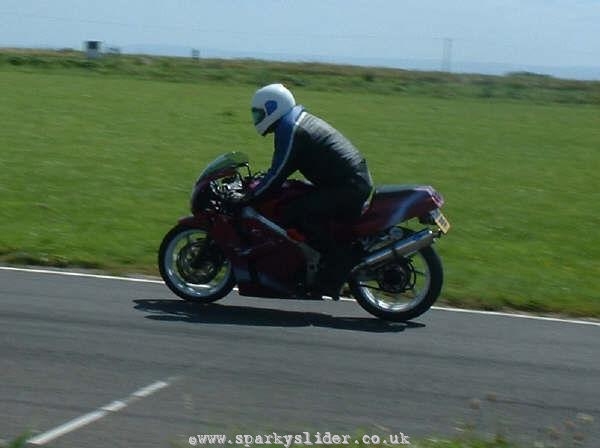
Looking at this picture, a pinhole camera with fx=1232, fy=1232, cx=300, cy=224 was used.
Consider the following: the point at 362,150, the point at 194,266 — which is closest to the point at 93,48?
the point at 362,150

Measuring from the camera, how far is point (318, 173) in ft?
32.1

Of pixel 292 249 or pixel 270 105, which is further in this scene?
pixel 292 249

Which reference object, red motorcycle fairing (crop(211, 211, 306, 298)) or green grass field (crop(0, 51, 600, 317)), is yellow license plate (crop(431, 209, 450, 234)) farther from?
green grass field (crop(0, 51, 600, 317))

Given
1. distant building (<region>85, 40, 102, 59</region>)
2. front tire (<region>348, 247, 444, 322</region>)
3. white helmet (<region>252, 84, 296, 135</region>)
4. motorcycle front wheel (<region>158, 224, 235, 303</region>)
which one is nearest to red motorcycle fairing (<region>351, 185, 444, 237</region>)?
front tire (<region>348, 247, 444, 322</region>)

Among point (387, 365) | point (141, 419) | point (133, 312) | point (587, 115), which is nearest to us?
point (141, 419)

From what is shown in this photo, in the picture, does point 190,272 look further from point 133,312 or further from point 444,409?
point 444,409

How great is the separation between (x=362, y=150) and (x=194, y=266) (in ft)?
51.3

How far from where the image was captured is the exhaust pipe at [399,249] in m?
9.67

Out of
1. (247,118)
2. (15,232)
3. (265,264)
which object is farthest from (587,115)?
(265,264)

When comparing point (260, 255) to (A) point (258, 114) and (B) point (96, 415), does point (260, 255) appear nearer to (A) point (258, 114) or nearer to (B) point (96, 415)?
(A) point (258, 114)

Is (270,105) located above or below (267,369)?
above

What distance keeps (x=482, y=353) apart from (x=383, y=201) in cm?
155

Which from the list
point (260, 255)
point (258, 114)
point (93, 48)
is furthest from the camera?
point (93, 48)

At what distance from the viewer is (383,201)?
384 inches
